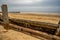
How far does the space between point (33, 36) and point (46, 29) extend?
0.72 metres

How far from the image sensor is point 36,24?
6465 millimetres

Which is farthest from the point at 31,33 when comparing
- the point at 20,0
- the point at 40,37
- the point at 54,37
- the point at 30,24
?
the point at 20,0

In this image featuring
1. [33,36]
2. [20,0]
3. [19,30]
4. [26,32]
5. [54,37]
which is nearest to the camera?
[54,37]

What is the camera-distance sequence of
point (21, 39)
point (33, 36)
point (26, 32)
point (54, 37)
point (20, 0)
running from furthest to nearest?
1. point (20, 0)
2. point (26, 32)
3. point (33, 36)
4. point (21, 39)
5. point (54, 37)

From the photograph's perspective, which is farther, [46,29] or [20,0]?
[20,0]

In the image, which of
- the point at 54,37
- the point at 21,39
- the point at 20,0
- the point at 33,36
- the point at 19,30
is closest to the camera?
the point at 54,37

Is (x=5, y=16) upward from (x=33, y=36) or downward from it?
upward

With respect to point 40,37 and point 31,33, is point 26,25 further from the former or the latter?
point 40,37

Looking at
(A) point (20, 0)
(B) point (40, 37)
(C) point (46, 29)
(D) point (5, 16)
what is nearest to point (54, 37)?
(B) point (40, 37)

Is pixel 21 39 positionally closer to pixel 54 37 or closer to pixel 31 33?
pixel 31 33

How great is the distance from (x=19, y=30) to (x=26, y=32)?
0.65 m

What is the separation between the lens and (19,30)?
6.88 metres

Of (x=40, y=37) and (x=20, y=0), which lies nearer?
(x=40, y=37)

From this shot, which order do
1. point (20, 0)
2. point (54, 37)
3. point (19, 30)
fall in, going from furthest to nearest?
point (20, 0) → point (19, 30) → point (54, 37)
